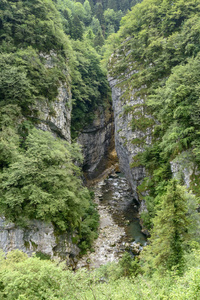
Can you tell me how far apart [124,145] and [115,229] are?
9768mm

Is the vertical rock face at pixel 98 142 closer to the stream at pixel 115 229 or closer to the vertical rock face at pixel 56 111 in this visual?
the stream at pixel 115 229

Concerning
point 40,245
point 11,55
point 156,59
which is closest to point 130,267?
point 40,245

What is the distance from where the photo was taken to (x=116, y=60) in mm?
26219

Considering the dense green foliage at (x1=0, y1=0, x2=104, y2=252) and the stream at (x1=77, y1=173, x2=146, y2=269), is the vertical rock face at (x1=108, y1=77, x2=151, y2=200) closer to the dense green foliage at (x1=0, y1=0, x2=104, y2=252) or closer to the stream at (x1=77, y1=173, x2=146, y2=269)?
the stream at (x1=77, y1=173, x2=146, y2=269)

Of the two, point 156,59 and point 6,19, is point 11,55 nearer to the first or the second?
point 6,19

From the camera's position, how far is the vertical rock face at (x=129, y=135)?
18844mm

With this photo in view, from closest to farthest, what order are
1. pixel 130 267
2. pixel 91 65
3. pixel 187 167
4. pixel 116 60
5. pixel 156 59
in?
pixel 130 267
pixel 187 167
pixel 156 59
pixel 116 60
pixel 91 65

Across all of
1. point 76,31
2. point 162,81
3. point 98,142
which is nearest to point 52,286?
point 162,81

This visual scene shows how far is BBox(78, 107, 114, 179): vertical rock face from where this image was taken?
29792 millimetres

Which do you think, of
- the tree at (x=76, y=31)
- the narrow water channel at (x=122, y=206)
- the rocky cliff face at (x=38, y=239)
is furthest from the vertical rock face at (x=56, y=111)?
the tree at (x=76, y=31)

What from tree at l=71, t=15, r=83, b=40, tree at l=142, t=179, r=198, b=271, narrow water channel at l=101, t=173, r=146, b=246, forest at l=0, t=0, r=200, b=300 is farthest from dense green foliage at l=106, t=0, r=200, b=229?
tree at l=71, t=15, r=83, b=40

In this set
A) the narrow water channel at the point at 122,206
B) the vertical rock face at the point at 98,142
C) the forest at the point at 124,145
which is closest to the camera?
the forest at the point at 124,145

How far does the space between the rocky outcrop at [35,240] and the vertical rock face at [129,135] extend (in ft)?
33.0

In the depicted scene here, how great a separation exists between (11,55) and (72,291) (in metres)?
16.9
